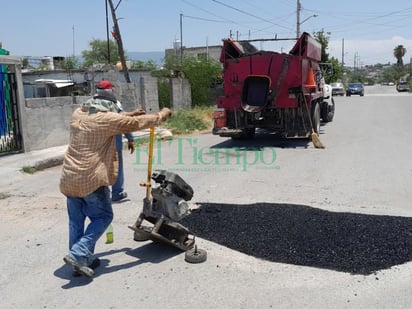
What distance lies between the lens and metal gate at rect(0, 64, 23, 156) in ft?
33.4

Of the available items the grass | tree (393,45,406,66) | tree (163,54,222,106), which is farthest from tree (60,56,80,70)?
tree (393,45,406,66)

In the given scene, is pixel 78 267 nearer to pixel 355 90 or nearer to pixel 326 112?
pixel 326 112

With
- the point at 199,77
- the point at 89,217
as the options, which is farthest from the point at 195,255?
the point at 199,77

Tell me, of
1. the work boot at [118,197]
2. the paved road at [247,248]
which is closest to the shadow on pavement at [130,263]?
the paved road at [247,248]

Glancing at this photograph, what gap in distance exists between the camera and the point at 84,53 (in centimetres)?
6366

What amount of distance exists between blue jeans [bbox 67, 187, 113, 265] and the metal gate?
7004mm

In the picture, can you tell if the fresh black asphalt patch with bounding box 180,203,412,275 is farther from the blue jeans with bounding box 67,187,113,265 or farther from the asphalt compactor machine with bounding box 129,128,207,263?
the blue jeans with bounding box 67,187,113,265

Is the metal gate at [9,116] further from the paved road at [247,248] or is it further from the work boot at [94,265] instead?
the work boot at [94,265]

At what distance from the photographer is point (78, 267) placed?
3.83 metres

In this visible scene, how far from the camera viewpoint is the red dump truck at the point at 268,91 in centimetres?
1117

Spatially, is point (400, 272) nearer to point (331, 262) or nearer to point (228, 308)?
point (331, 262)

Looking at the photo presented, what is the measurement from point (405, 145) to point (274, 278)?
338 inches

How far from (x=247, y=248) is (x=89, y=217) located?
163 centimetres

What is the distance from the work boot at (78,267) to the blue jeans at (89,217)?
0.03m
